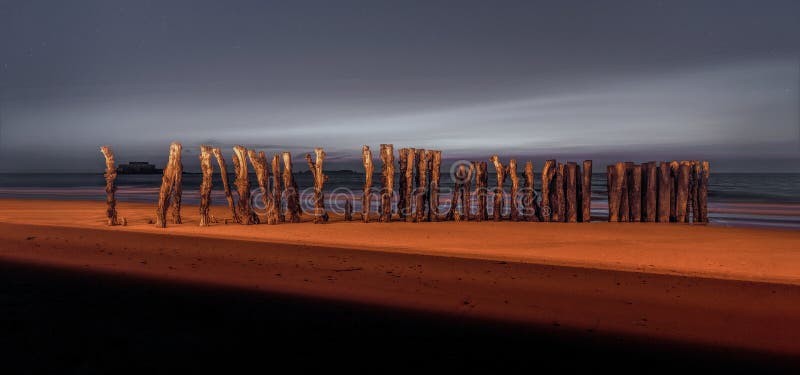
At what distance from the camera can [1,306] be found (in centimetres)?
407

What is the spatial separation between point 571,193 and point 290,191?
20.9 feet

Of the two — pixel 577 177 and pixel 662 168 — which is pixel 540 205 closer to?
pixel 577 177

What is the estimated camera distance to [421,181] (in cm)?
1212

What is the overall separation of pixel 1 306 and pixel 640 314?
5.01 metres

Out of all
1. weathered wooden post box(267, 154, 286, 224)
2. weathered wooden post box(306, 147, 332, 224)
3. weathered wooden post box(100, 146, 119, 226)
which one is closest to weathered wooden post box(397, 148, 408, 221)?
weathered wooden post box(306, 147, 332, 224)

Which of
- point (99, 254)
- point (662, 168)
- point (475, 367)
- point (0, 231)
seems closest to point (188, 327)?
point (475, 367)

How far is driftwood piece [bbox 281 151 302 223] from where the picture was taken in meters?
11.4

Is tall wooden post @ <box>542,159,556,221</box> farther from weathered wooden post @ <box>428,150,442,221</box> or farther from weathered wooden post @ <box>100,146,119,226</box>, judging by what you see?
weathered wooden post @ <box>100,146,119,226</box>

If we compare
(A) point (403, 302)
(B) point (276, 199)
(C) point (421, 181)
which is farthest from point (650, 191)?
(A) point (403, 302)

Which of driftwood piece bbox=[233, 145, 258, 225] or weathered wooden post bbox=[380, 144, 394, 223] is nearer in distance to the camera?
driftwood piece bbox=[233, 145, 258, 225]

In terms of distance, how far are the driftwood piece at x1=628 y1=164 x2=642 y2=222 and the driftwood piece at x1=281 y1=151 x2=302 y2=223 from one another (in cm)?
762

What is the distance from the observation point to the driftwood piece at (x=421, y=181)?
1208 centimetres

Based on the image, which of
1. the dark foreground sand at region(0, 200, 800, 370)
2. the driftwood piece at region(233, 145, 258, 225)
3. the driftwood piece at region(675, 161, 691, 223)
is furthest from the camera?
the driftwood piece at region(675, 161, 691, 223)

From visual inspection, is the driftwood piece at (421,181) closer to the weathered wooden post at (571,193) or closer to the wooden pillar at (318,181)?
the wooden pillar at (318,181)
